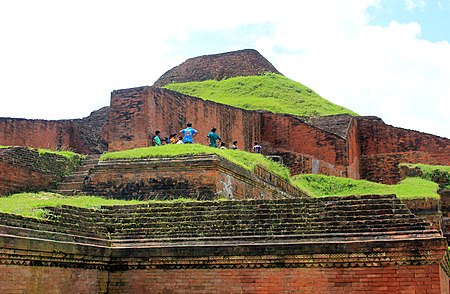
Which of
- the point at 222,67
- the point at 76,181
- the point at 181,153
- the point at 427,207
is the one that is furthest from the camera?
the point at 222,67

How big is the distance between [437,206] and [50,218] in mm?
9397

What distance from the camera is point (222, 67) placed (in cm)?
2978

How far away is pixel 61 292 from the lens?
6.68m

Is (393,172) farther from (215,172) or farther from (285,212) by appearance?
(285,212)

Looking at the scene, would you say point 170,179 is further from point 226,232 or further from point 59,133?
point 59,133

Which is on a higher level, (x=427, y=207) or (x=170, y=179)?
(x=170, y=179)

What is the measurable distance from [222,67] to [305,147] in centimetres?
1121

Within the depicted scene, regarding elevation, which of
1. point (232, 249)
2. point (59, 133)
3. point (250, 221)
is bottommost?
point (232, 249)

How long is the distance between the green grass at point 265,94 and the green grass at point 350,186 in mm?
7156

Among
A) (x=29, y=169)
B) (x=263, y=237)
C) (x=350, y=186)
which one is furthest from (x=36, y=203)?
(x=350, y=186)

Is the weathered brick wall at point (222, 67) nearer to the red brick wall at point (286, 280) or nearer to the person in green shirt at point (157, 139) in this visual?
the person in green shirt at point (157, 139)

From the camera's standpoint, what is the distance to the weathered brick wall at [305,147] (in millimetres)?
19094

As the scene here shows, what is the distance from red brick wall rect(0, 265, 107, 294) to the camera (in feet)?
19.8

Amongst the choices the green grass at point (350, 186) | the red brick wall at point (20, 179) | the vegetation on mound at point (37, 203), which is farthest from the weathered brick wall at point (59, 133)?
the vegetation on mound at point (37, 203)
